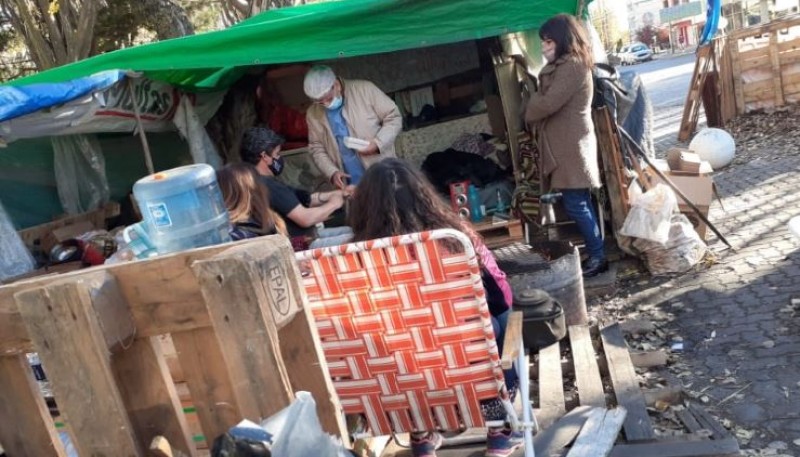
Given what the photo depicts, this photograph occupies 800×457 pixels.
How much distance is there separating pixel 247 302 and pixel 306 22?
3.62 metres

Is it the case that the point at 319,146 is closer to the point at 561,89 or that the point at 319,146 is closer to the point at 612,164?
the point at 561,89

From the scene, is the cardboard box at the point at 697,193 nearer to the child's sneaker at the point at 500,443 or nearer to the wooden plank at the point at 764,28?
the child's sneaker at the point at 500,443

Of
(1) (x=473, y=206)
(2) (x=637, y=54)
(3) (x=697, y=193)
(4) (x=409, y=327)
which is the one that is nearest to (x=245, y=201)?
(4) (x=409, y=327)

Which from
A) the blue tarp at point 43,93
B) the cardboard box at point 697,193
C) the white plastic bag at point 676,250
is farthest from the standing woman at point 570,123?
the blue tarp at point 43,93

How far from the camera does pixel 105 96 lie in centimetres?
499

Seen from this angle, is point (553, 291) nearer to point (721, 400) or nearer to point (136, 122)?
point (721, 400)

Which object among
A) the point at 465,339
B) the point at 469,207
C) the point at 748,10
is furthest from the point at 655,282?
the point at 748,10

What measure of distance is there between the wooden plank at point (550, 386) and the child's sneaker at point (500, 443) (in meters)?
0.31

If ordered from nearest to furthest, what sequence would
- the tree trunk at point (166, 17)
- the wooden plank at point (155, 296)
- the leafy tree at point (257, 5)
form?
the wooden plank at point (155, 296), the leafy tree at point (257, 5), the tree trunk at point (166, 17)

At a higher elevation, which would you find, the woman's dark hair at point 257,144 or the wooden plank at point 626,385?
the woman's dark hair at point 257,144

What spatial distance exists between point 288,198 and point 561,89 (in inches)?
83.7

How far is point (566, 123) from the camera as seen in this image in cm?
486

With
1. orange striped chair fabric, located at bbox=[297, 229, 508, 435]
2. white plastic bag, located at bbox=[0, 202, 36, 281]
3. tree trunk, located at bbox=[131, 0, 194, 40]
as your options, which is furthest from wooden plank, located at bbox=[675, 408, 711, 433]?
tree trunk, located at bbox=[131, 0, 194, 40]

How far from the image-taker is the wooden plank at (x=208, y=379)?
5.28ft
